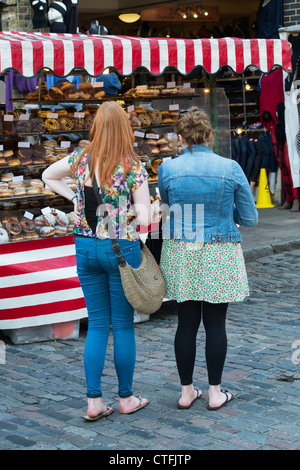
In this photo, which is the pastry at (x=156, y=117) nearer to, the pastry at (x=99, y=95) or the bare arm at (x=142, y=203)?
the pastry at (x=99, y=95)

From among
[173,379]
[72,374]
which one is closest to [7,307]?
[72,374]

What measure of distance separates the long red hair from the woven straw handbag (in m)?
0.09

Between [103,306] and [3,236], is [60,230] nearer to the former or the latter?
[3,236]

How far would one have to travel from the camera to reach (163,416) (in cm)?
484


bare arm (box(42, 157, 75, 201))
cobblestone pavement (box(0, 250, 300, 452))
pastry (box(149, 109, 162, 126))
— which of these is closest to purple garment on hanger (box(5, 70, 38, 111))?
pastry (box(149, 109, 162, 126))

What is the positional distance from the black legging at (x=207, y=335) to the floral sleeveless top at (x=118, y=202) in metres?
0.59

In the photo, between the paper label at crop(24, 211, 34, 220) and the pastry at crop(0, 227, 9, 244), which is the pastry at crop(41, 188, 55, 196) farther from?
the pastry at crop(0, 227, 9, 244)

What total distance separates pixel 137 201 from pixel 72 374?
174 cm

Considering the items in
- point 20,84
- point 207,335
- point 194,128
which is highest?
point 20,84

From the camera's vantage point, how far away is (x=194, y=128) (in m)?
4.71

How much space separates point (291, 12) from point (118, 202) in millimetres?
9714

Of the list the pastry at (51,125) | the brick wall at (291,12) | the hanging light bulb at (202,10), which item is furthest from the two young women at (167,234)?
the hanging light bulb at (202,10)

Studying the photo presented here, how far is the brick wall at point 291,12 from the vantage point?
43.3 ft

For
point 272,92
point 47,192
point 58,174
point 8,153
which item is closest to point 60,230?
point 47,192
